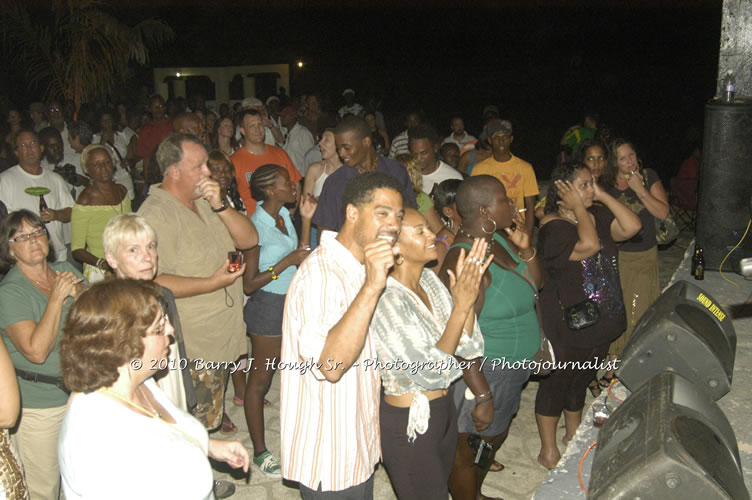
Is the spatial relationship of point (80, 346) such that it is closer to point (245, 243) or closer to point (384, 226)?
point (384, 226)

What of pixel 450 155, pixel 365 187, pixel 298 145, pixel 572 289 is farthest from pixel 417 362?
pixel 298 145

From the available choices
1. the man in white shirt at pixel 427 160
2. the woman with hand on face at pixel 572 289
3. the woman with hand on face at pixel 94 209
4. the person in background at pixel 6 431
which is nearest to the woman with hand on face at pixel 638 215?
the woman with hand on face at pixel 572 289

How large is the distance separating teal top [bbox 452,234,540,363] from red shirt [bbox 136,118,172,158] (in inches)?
243

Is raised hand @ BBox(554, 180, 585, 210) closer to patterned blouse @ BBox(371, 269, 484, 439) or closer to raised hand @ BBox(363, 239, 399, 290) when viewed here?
patterned blouse @ BBox(371, 269, 484, 439)

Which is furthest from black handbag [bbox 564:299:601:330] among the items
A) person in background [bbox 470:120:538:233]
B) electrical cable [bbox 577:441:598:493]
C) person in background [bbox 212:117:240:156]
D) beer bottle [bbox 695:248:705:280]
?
person in background [bbox 212:117:240:156]

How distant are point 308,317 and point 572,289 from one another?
6.84 ft

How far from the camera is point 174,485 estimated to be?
74.9 inches

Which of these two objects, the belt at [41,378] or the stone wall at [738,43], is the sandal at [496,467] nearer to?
the belt at [41,378]

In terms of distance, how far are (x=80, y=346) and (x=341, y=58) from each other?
671 inches

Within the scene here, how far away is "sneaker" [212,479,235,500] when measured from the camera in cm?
374

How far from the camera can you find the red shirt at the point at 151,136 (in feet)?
27.3

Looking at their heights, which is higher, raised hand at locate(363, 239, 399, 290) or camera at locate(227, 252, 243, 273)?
raised hand at locate(363, 239, 399, 290)

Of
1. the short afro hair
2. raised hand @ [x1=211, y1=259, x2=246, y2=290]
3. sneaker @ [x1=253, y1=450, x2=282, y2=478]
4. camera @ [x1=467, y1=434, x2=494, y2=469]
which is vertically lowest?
sneaker @ [x1=253, y1=450, x2=282, y2=478]

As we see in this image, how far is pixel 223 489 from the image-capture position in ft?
12.3
